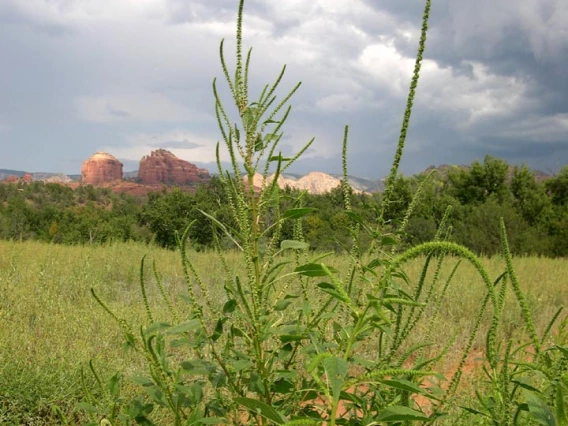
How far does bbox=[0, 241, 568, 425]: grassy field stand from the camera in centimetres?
278

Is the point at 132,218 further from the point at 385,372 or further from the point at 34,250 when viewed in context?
the point at 385,372

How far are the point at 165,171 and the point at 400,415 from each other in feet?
451

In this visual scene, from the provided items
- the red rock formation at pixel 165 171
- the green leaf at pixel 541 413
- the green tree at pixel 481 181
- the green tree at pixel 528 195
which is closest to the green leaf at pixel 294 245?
the green leaf at pixel 541 413

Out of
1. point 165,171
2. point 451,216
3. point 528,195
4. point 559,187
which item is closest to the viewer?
point 451,216

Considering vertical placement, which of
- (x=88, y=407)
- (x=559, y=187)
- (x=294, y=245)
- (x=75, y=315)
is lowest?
(x=75, y=315)

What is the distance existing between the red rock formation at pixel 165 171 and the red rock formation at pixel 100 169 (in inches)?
328

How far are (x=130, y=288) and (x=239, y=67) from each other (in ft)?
20.8

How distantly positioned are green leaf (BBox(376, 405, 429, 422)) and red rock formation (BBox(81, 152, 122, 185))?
140188mm

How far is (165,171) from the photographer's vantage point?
133 m

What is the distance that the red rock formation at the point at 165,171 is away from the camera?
431 ft

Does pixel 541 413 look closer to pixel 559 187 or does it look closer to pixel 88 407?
pixel 88 407

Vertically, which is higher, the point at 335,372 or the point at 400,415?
the point at 335,372

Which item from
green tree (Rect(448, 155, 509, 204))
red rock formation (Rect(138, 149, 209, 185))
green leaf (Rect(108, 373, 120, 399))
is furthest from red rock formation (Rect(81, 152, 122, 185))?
green leaf (Rect(108, 373, 120, 399))

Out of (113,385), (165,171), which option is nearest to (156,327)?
(113,385)
